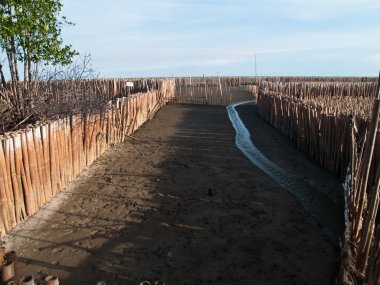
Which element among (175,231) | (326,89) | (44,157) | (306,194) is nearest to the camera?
(175,231)

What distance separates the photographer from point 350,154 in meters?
6.71

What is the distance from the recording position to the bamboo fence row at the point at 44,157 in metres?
4.78

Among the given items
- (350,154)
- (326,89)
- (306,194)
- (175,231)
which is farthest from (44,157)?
(326,89)

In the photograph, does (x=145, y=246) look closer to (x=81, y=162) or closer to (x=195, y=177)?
(x=195, y=177)

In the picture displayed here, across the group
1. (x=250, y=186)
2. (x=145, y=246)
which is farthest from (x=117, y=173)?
(x=145, y=246)

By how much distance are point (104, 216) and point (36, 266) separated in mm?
1377

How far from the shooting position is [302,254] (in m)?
4.46

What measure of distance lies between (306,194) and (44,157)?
427cm

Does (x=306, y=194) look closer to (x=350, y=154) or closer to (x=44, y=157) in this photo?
(x=350, y=154)

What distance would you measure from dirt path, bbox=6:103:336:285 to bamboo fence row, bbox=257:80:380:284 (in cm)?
66

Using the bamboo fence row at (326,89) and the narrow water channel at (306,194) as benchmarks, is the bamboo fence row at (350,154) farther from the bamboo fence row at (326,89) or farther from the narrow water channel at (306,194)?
the bamboo fence row at (326,89)

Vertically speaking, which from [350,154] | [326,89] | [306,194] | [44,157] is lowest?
[306,194]

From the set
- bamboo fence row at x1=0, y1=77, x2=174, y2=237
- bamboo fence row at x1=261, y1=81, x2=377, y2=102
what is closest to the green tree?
bamboo fence row at x1=0, y1=77, x2=174, y2=237

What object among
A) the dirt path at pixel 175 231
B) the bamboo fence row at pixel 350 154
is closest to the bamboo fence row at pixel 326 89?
the bamboo fence row at pixel 350 154
